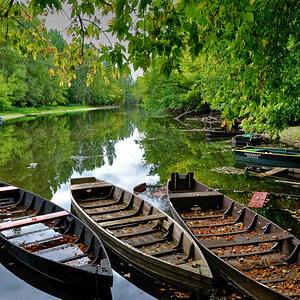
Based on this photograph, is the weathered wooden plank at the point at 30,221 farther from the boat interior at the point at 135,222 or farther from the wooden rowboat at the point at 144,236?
the boat interior at the point at 135,222

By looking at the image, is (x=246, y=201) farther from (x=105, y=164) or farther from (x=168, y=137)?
(x=168, y=137)

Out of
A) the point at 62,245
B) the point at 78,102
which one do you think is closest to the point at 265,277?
the point at 62,245

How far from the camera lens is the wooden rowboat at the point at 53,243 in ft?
17.8

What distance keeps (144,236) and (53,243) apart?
231 cm

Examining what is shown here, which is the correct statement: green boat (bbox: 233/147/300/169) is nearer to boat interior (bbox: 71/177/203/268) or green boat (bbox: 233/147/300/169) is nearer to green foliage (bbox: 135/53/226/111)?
boat interior (bbox: 71/177/203/268)

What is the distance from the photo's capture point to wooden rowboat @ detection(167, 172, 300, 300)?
17.0 ft

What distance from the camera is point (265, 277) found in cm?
545

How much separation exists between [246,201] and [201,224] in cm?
395

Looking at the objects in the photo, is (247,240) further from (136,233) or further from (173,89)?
(173,89)

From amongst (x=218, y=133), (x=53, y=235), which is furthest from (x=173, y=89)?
(x=53, y=235)

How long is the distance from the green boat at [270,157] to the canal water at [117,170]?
114cm

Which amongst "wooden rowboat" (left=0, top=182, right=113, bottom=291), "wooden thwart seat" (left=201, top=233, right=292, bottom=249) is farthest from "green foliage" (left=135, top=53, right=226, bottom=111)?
"wooden thwart seat" (left=201, top=233, right=292, bottom=249)

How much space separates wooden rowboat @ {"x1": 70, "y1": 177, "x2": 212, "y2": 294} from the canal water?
0.47 meters

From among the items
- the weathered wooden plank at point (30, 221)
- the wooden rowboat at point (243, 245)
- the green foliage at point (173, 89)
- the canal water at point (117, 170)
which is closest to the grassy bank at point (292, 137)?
the canal water at point (117, 170)
